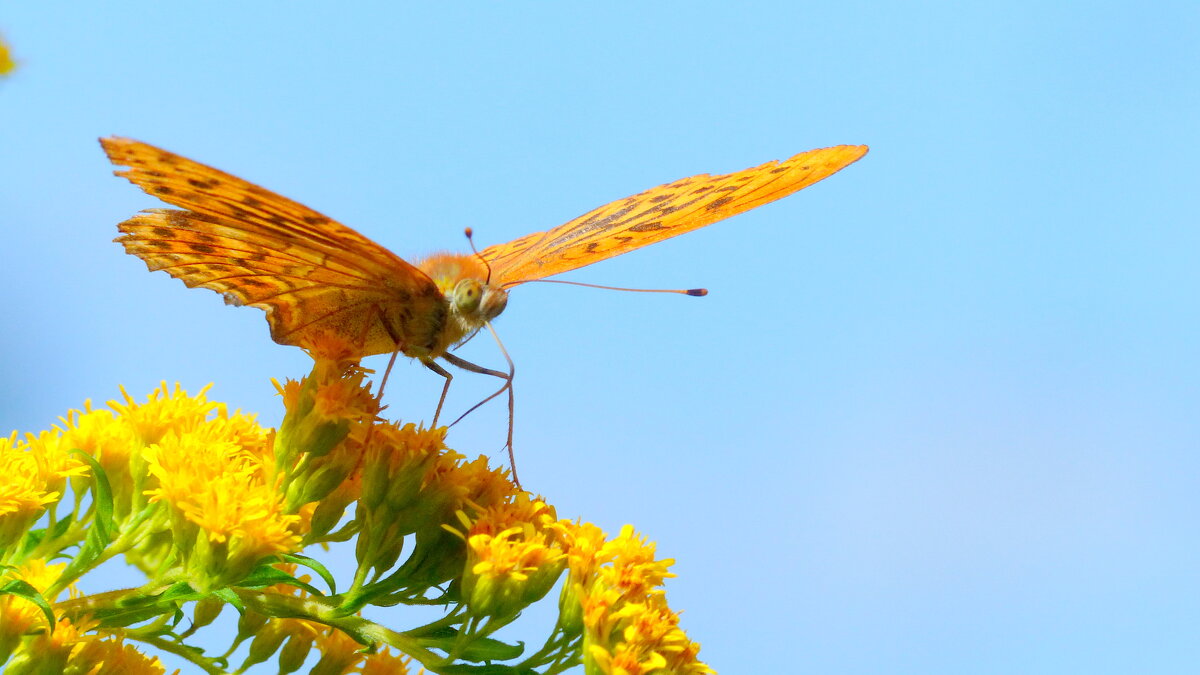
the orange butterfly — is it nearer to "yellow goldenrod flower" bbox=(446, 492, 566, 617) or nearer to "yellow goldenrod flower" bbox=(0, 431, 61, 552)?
"yellow goldenrod flower" bbox=(446, 492, 566, 617)

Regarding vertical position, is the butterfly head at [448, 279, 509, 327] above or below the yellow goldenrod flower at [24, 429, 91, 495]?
above

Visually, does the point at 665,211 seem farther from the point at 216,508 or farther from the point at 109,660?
the point at 109,660

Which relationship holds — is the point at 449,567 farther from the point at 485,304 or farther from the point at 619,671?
the point at 485,304

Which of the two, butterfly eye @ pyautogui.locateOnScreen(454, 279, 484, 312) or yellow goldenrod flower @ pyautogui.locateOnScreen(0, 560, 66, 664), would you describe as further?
butterfly eye @ pyautogui.locateOnScreen(454, 279, 484, 312)

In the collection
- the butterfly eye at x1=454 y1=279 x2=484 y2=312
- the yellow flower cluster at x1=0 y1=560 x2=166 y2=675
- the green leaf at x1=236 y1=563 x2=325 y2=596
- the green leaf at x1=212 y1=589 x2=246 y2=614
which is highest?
the butterfly eye at x1=454 y1=279 x2=484 y2=312

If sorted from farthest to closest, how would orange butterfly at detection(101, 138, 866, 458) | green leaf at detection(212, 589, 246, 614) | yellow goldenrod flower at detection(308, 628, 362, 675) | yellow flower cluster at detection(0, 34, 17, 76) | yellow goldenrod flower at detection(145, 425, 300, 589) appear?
yellow flower cluster at detection(0, 34, 17, 76)
yellow goldenrod flower at detection(308, 628, 362, 675)
orange butterfly at detection(101, 138, 866, 458)
yellow goldenrod flower at detection(145, 425, 300, 589)
green leaf at detection(212, 589, 246, 614)

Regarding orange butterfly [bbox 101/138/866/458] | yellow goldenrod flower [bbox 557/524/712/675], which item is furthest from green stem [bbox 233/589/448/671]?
orange butterfly [bbox 101/138/866/458]

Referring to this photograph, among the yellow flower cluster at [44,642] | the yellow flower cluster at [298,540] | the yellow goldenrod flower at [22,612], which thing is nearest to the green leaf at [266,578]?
the yellow flower cluster at [298,540]

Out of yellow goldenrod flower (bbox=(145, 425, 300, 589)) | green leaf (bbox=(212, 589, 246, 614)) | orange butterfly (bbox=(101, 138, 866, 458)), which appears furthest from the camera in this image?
orange butterfly (bbox=(101, 138, 866, 458))
